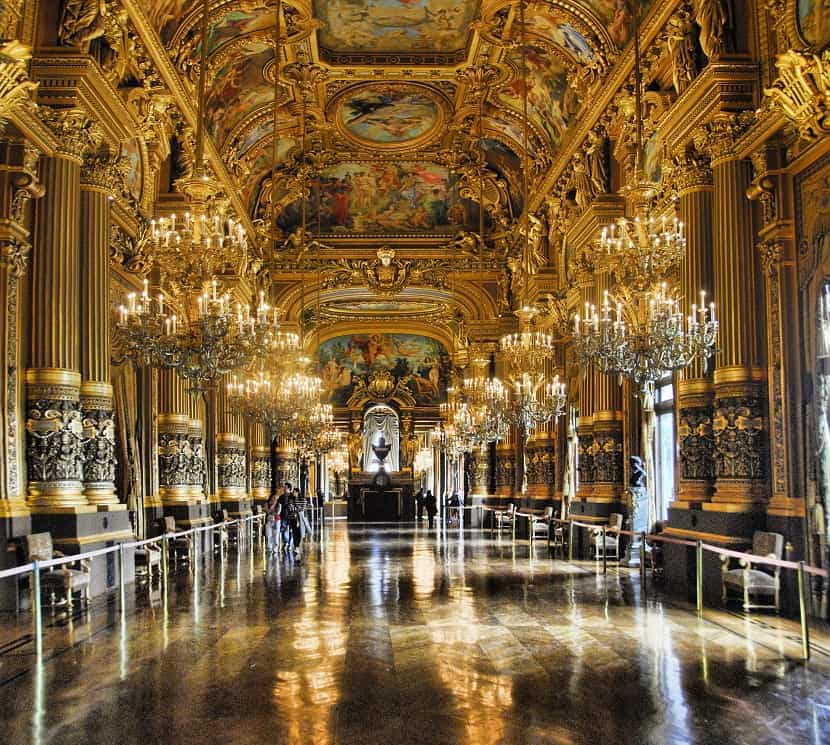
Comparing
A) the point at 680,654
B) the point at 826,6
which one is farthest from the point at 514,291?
the point at 680,654

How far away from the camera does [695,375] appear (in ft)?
42.0

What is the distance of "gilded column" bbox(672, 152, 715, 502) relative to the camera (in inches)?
498

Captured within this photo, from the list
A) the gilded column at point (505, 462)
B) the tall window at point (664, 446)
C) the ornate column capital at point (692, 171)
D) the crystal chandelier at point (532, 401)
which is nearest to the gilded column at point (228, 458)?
the gilded column at point (505, 462)

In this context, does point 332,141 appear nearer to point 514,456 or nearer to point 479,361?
point 479,361

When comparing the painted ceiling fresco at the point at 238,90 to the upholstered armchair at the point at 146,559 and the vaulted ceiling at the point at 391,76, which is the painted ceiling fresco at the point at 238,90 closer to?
the vaulted ceiling at the point at 391,76

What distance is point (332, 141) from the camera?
25.6 metres

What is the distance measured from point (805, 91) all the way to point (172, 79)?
11455 millimetres

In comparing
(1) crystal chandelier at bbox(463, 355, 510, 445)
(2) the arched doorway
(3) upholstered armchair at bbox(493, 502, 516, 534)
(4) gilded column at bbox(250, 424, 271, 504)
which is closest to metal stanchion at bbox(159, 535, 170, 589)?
(1) crystal chandelier at bbox(463, 355, 510, 445)

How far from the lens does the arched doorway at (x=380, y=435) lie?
45906 mm

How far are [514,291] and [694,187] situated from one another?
16.2m

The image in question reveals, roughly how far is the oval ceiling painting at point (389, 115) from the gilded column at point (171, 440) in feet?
28.5

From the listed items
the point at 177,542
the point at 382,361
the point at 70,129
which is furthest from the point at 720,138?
the point at 382,361

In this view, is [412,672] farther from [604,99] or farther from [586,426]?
[604,99]

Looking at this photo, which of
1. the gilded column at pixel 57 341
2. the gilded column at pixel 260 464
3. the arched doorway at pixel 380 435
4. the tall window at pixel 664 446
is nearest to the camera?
the gilded column at pixel 57 341
